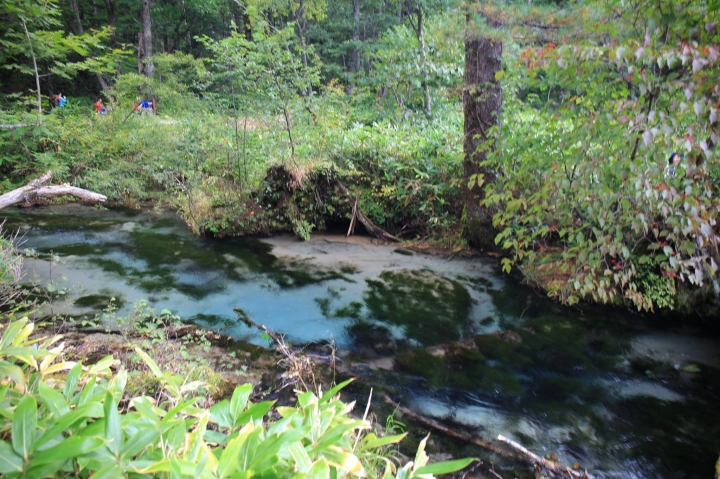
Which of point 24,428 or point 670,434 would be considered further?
point 670,434

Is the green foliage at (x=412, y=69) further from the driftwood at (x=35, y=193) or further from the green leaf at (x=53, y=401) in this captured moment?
the green leaf at (x=53, y=401)

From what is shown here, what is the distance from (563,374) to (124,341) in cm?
485

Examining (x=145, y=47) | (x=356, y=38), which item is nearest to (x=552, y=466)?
(x=145, y=47)

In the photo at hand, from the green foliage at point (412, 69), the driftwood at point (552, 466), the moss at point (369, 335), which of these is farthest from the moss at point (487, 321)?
the green foliage at point (412, 69)

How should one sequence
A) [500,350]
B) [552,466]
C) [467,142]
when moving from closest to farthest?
[552,466] → [500,350] → [467,142]

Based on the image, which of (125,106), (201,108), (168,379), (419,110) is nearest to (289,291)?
(168,379)

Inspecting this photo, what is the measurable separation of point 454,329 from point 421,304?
804mm

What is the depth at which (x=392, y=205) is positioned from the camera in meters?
9.02

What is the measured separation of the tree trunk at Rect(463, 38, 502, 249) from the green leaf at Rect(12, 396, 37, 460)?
6.14 m

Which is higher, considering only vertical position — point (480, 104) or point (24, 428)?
point (480, 104)

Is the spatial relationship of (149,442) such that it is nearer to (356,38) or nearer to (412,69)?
(412,69)

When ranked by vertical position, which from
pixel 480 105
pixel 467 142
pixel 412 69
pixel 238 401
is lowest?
pixel 238 401

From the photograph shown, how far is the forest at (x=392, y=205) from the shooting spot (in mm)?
1371

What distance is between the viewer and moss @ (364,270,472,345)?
18.5ft
